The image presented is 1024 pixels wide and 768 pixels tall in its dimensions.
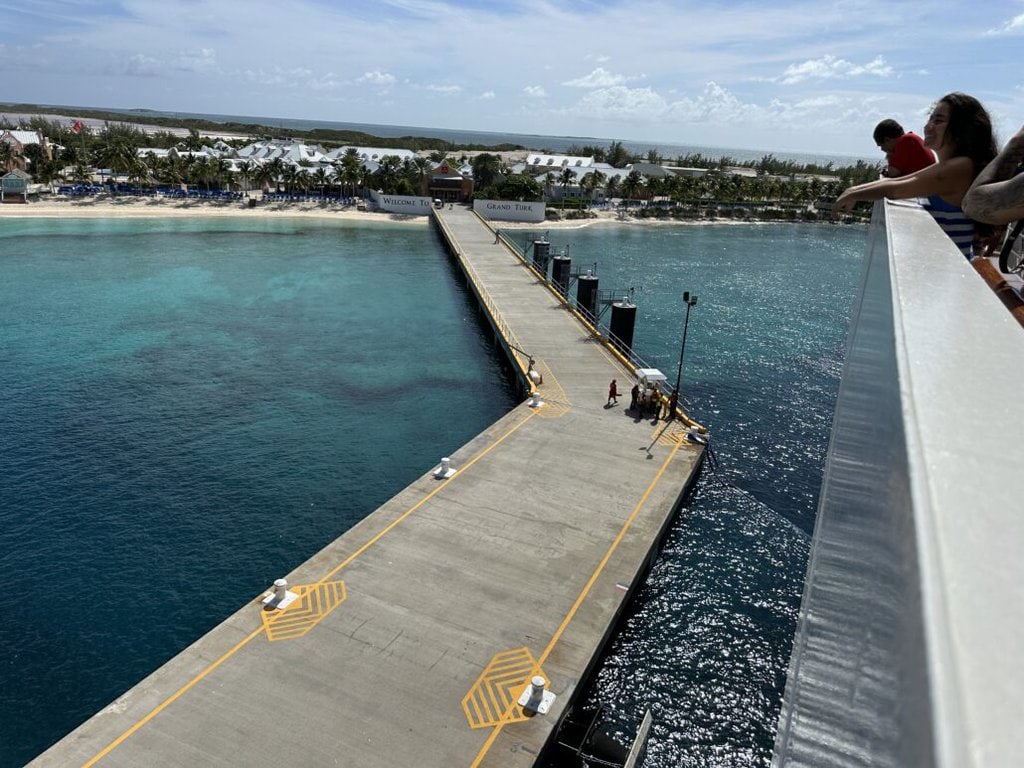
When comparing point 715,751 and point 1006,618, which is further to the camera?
point 715,751

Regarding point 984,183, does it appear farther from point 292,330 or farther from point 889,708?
point 292,330

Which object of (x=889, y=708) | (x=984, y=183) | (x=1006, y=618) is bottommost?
(x=889, y=708)

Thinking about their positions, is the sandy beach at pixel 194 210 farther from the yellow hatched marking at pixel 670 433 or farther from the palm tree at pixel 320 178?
the yellow hatched marking at pixel 670 433

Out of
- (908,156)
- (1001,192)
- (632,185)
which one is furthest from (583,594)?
(632,185)

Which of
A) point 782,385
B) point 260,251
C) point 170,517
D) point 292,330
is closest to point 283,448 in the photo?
point 170,517

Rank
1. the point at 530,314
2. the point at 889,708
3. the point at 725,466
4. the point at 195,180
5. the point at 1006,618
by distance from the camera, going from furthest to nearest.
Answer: the point at 195,180 < the point at 530,314 < the point at 725,466 < the point at 889,708 < the point at 1006,618
